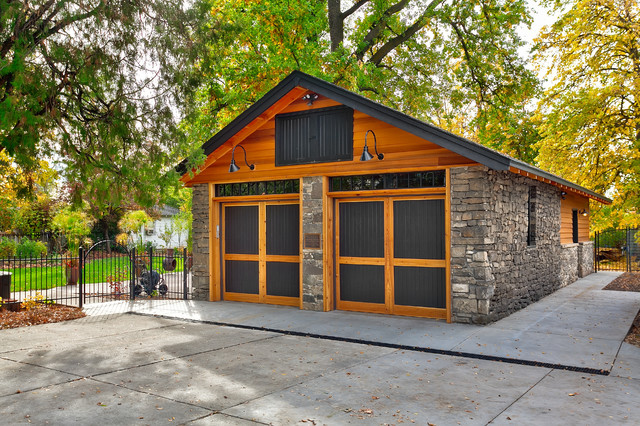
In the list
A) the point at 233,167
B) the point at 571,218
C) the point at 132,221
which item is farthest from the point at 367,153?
the point at 132,221

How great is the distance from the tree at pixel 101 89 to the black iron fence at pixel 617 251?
19482 millimetres

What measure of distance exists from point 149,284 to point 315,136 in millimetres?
6360

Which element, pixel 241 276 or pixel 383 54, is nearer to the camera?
pixel 241 276

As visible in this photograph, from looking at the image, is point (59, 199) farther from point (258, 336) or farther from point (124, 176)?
point (258, 336)

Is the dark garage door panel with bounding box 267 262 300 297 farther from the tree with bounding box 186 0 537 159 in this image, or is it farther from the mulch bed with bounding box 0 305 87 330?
the tree with bounding box 186 0 537 159

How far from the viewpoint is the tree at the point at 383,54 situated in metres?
A: 17.2

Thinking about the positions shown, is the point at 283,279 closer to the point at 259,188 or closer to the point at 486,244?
the point at 259,188

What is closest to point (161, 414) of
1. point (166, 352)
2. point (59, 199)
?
point (166, 352)

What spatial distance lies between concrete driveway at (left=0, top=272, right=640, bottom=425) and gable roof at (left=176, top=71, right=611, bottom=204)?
2.95 metres

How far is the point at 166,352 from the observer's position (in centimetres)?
745

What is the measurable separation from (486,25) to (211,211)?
1345 cm

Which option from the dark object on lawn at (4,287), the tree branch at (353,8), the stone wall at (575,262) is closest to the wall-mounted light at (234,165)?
the dark object on lawn at (4,287)

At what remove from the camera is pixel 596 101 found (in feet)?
51.4

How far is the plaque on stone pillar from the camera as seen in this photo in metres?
10.7
